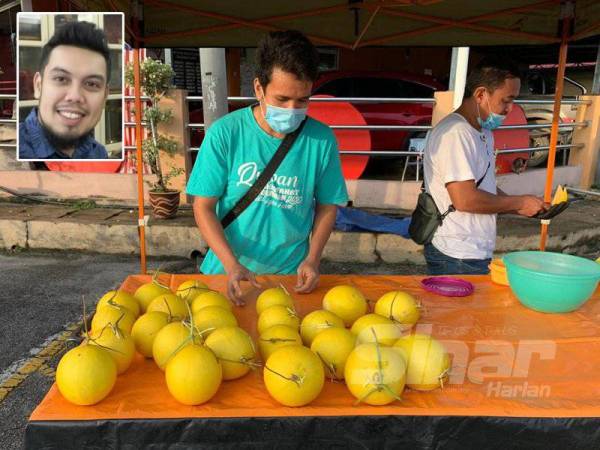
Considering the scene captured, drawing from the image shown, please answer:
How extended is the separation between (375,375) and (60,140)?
2.39 metres

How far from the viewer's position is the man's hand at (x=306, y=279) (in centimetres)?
178

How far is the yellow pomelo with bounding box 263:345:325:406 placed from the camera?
1.08 meters

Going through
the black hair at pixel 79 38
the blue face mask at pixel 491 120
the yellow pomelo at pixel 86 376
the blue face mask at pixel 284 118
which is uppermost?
the black hair at pixel 79 38

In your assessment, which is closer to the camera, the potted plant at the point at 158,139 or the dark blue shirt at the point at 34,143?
the dark blue shirt at the point at 34,143

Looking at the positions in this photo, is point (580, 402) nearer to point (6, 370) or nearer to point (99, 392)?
point (99, 392)

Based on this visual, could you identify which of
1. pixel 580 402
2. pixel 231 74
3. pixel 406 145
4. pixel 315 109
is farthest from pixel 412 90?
pixel 580 402

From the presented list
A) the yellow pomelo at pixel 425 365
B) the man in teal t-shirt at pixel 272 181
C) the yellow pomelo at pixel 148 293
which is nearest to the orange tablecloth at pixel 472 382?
the yellow pomelo at pixel 425 365

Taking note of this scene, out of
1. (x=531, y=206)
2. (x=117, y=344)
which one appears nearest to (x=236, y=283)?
(x=117, y=344)

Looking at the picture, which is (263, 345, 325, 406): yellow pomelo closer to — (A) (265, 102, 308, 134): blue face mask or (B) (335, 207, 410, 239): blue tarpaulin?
(A) (265, 102, 308, 134): blue face mask

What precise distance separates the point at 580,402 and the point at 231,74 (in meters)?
8.49

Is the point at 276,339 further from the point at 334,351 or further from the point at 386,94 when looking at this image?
the point at 386,94

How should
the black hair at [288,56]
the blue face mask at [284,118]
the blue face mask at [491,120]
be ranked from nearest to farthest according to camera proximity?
the black hair at [288,56] → the blue face mask at [284,118] → the blue face mask at [491,120]

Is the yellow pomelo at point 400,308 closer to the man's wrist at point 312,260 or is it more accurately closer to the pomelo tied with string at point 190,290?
the man's wrist at point 312,260

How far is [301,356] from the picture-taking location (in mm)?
1122
